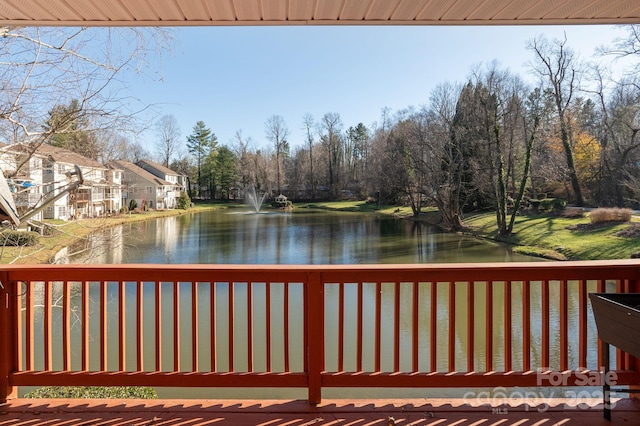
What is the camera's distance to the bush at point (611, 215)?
14375mm

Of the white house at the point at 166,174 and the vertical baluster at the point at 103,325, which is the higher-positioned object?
the white house at the point at 166,174

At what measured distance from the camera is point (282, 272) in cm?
210

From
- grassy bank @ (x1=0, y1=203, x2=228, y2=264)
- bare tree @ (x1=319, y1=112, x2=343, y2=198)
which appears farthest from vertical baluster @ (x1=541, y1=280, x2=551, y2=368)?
bare tree @ (x1=319, y1=112, x2=343, y2=198)

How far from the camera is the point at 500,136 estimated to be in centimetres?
1908

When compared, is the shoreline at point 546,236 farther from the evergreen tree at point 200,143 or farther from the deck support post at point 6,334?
the evergreen tree at point 200,143

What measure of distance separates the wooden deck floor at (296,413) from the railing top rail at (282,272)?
0.68 m

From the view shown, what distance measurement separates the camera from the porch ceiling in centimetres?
191

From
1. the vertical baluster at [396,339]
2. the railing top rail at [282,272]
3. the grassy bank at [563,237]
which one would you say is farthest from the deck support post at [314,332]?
the grassy bank at [563,237]

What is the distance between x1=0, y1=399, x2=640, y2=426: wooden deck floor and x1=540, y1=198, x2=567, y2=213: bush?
18.9 m

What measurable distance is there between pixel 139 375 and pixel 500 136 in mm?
20202

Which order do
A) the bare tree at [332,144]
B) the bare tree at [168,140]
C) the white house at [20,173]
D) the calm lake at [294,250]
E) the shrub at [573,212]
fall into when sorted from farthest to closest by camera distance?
the bare tree at [332,144] < the shrub at [573,212] < the bare tree at [168,140] < the calm lake at [294,250] < the white house at [20,173]

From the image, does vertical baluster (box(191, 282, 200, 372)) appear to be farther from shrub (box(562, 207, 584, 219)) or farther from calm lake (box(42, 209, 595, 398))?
shrub (box(562, 207, 584, 219))

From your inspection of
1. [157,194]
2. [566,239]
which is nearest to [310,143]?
[157,194]

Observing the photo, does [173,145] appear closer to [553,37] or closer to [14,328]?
[553,37]
